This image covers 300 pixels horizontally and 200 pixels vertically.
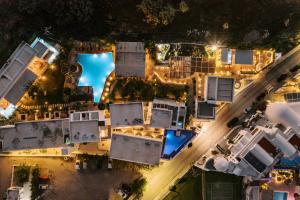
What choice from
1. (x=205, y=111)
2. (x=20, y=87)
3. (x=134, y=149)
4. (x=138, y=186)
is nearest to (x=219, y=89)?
(x=205, y=111)

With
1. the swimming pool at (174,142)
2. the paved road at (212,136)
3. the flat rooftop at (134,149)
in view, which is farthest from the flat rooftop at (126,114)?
the paved road at (212,136)

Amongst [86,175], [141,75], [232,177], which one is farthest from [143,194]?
[141,75]

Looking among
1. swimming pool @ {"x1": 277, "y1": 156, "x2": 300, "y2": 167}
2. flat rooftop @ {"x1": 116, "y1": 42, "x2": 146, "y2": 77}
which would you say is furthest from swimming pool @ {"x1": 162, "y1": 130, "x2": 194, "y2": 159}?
swimming pool @ {"x1": 277, "y1": 156, "x2": 300, "y2": 167}

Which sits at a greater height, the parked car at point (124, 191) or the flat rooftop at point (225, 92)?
the flat rooftop at point (225, 92)

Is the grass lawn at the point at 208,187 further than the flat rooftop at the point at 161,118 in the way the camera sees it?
Yes

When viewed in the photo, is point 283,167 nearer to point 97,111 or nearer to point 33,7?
point 97,111

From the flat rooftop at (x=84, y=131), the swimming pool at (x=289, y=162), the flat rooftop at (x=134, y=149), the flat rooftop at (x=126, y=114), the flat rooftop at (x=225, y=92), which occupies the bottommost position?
the swimming pool at (x=289, y=162)

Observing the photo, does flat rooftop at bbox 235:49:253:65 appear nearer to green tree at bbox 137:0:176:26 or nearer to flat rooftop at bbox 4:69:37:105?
green tree at bbox 137:0:176:26

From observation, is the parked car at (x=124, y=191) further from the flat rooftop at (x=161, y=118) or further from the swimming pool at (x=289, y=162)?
the swimming pool at (x=289, y=162)
